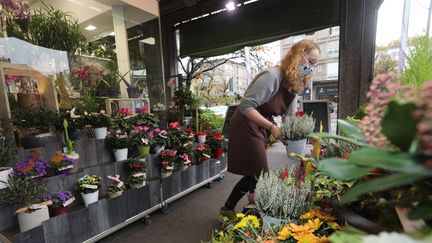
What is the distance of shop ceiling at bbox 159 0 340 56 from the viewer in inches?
119

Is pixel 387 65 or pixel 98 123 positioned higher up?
pixel 387 65

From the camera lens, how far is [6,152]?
1.46m

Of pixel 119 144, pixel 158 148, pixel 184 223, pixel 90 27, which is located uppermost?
pixel 90 27

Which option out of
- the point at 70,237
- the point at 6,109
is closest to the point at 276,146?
the point at 70,237

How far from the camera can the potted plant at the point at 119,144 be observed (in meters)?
1.98

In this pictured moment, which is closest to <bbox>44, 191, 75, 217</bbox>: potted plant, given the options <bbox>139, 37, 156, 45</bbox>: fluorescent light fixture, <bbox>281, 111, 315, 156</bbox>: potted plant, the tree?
<bbox>281, 111, 315, 156</bbox>: potted plant

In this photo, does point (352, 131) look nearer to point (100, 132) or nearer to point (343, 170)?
point (343, 170)

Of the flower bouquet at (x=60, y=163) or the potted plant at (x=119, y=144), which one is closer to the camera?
the flower bouquet at (x=60, y=163)

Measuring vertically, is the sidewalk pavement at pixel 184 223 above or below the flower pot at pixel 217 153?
below

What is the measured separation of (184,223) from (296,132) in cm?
145

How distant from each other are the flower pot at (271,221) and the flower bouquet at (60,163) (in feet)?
4.97

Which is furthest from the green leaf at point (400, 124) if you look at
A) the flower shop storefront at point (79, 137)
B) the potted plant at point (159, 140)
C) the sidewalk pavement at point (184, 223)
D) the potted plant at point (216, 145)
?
the potted plant at point (216, 145)

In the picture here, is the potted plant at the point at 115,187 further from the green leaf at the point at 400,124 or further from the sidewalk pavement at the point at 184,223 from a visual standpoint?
the green leaf at the point at 400,124

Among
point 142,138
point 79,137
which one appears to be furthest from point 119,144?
point 79,137
